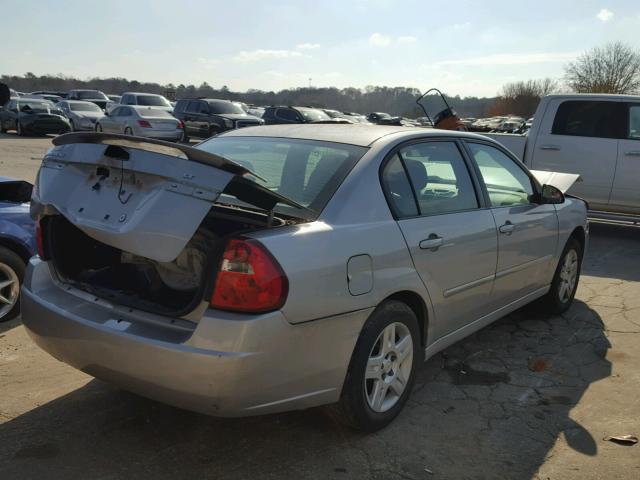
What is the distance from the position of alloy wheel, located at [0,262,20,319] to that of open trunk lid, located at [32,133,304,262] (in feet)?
6.15

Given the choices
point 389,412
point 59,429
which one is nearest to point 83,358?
point 59,429

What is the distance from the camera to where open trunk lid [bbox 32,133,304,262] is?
245 centimetres

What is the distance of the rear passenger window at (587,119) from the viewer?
8.36 m

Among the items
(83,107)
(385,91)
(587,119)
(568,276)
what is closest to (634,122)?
(587,119)

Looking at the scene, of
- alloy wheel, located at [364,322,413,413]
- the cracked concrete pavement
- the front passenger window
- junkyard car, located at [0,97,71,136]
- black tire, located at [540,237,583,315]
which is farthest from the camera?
junkyard car, located at [0,97,71,136]

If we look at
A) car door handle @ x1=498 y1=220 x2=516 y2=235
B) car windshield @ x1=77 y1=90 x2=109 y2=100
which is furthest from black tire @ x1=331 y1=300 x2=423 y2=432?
car windshield @ x1=77 y1=90 x2=109 y2=100

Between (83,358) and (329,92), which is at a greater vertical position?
(329,92)

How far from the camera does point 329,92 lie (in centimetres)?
11412

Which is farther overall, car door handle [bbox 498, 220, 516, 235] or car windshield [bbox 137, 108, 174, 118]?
car windshield [bbox 137, 108, 174, 118]

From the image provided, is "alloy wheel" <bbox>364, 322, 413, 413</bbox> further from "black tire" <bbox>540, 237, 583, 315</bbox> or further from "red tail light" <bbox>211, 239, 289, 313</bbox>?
"black tire" <bbox>540, 237, 583, 315</bbox>

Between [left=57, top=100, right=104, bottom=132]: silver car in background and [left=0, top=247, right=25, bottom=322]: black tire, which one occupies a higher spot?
[left=57, top=100, right=104, bottom=132]: silver car in background

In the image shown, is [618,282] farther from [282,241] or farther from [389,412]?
[282,241]

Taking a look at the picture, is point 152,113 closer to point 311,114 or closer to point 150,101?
point 311,114

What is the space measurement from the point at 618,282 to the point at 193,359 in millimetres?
5289
